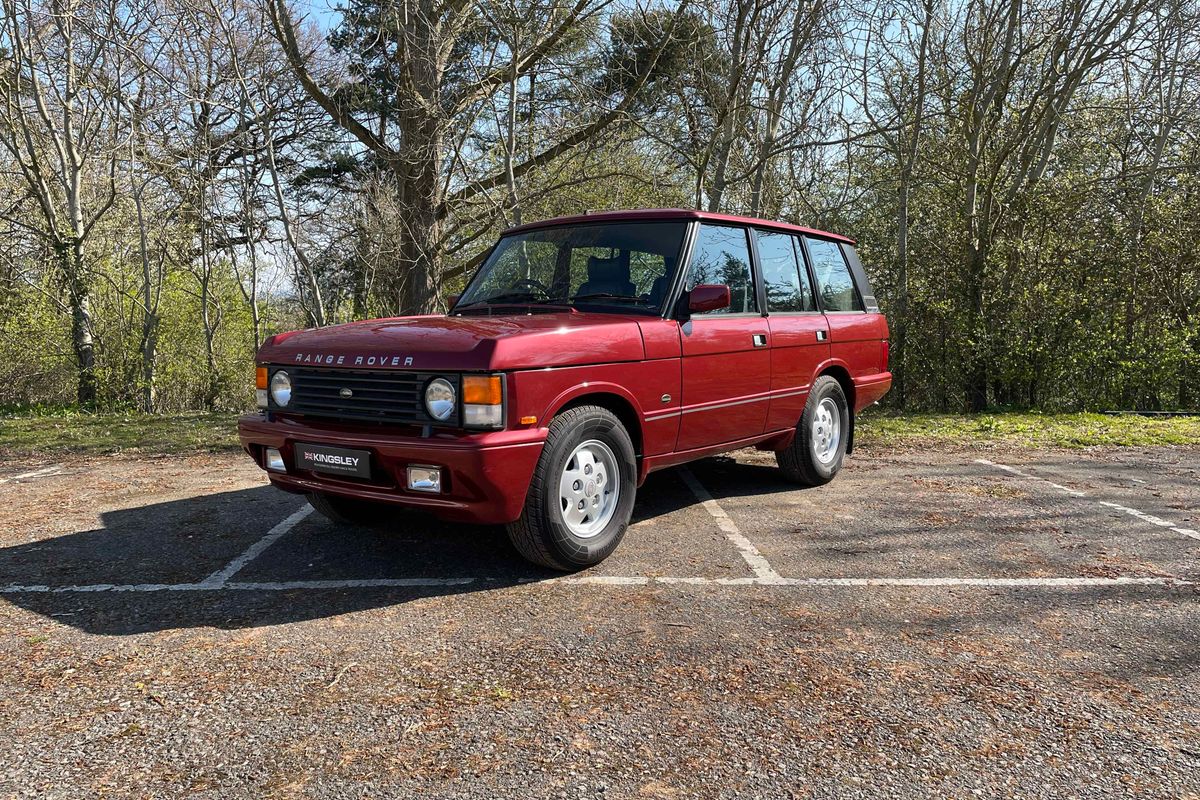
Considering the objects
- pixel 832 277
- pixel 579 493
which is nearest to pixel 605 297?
pixel 579 493

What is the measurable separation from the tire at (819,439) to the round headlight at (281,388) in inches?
140

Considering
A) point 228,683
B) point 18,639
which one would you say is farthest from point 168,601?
point 228,683

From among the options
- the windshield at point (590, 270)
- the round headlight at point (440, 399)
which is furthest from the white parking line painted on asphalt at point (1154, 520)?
the round headlight at point (440, 399)

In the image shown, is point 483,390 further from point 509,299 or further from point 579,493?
point 509,299

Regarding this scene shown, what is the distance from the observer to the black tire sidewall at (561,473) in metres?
4.02

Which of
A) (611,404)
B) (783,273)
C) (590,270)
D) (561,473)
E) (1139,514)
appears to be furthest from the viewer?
(783,273)

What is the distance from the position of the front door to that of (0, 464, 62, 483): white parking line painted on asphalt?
5.88 meters

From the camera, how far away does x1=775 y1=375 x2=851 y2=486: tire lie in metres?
6.16

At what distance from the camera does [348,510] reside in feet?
17.0

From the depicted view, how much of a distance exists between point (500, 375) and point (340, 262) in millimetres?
15435

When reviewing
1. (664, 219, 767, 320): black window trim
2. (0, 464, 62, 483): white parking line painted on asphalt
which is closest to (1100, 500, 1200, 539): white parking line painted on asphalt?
(664, 219, 767, 320): black window trim

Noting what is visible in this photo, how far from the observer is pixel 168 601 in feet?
12.8

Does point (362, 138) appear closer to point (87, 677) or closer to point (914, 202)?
point (914, 202)

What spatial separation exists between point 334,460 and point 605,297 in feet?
5.93
